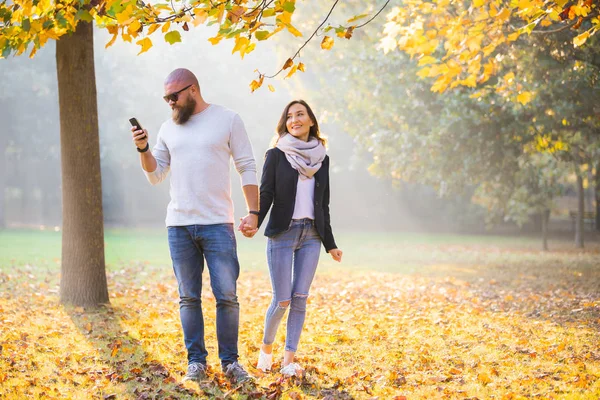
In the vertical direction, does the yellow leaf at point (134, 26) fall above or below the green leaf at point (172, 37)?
above

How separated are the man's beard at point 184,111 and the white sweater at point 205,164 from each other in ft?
0.12

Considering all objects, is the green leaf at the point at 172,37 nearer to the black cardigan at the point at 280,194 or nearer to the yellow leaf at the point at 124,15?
the yellow leaf at the point at 124,15

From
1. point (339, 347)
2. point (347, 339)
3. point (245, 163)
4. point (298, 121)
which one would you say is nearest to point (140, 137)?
point (245, 163)

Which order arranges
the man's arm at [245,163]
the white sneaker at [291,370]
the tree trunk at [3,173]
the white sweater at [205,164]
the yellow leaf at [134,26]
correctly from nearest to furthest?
the white sweater at [205,164] < the man's arm at [245,163] < the yellow leaf at [134,26] < the white sneaker at [291,370] < the tree trunk at [3,173]

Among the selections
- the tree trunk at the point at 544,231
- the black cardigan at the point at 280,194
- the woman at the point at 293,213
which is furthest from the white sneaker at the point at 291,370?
the tree trunk at the point at 544,231

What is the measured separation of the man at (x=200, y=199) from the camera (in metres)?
5.19

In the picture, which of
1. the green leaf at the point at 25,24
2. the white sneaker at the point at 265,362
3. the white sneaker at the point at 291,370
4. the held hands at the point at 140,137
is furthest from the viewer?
the green leaf at the point at 25,24

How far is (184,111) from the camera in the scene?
5273 millimetres

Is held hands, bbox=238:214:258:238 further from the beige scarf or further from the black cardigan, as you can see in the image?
the beige scarf

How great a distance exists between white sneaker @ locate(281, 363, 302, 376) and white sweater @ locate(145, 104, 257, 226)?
1219 millimetres

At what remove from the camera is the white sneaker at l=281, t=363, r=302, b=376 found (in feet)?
18.1

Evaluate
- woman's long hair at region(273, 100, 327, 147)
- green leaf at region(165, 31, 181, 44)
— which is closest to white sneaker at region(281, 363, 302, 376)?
woman's long hair at region(273, 100, 327, 147)

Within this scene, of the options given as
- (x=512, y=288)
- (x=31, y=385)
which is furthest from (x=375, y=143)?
(x=31, y=385)

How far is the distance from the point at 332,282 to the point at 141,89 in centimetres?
2365
